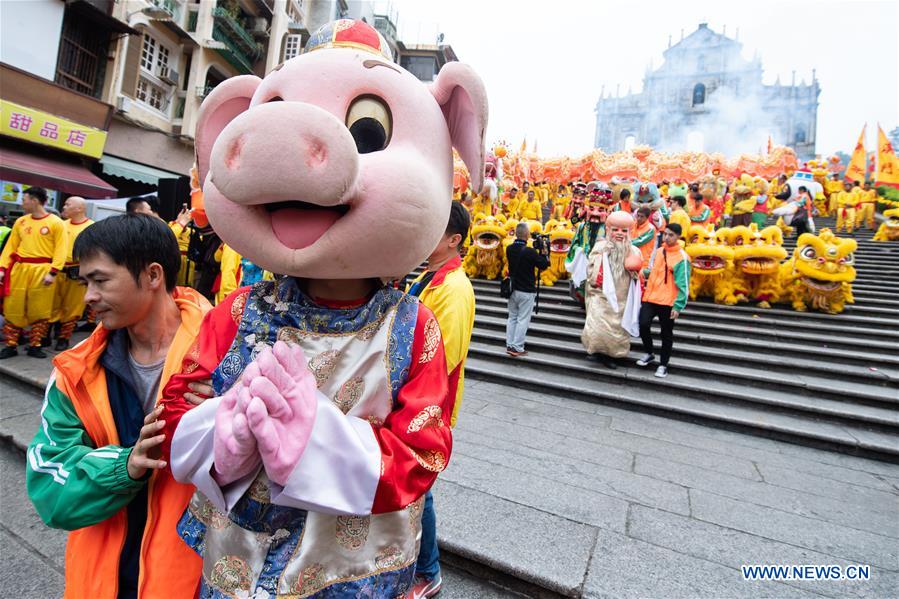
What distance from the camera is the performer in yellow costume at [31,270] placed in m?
5.14

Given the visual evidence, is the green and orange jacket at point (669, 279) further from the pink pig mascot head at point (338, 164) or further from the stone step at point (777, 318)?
the pink pig mascot head at point (338, 164)

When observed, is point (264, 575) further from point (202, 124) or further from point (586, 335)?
point (586, 335)

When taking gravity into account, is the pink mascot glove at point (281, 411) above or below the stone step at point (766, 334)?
below

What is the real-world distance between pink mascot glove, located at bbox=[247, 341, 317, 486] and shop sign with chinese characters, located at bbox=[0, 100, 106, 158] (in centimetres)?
1386

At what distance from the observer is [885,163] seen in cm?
1692

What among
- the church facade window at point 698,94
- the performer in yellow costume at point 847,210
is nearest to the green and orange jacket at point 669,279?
the performer in yellow costume at point 847,210

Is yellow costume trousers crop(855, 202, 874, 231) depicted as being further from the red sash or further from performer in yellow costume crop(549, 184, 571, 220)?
the red sash

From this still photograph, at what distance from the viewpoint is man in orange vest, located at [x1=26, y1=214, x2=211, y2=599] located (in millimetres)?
1250

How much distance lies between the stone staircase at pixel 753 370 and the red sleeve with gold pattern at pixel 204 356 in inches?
191

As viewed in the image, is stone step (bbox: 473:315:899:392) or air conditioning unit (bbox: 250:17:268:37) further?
air conditioning unit (bbox: 250:17:268:37)

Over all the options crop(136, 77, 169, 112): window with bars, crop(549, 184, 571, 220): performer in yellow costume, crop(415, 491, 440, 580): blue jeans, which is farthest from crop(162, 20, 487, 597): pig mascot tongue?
crop(136, 77, 169, 112): window with bars

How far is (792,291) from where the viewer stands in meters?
7.81

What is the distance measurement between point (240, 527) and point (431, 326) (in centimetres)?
71

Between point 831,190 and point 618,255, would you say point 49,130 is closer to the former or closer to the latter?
point 618,255
